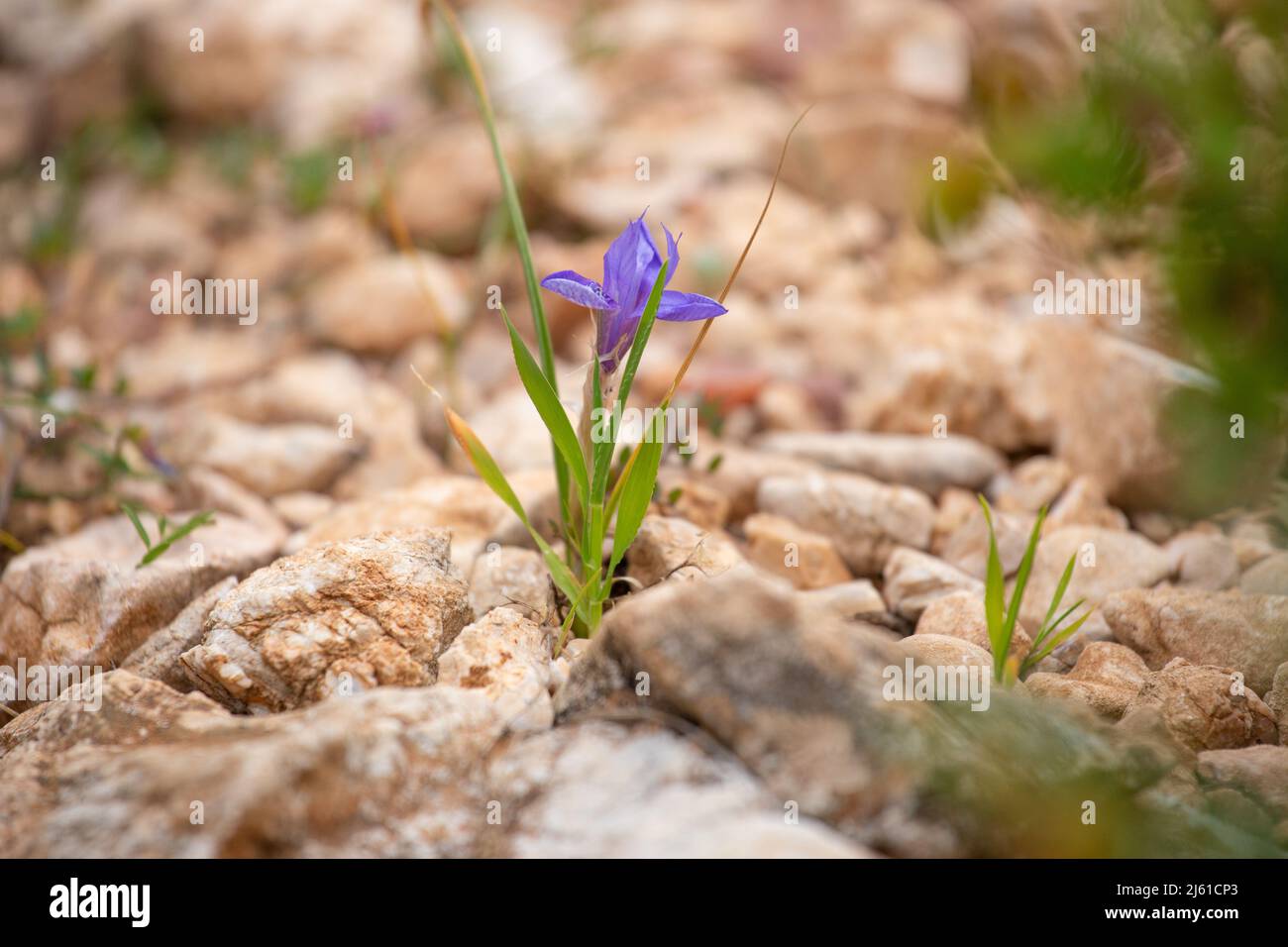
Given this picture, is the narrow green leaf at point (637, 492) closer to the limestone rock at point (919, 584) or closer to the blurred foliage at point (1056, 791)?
the blurred foliage at point (1056, 791)

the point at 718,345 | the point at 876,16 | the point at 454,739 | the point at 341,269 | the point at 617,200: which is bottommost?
the point at 454,739

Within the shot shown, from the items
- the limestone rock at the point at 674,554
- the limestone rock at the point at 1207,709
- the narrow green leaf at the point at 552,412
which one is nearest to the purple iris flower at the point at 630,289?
the narrow green leaf at the point at 552,412

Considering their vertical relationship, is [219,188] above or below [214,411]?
above

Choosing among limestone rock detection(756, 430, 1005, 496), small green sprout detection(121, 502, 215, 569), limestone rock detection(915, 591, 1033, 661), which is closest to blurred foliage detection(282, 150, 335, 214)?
small green sprout detection(121, 502, 215, 569)

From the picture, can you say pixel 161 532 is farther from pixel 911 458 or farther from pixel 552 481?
pixel 911 458
